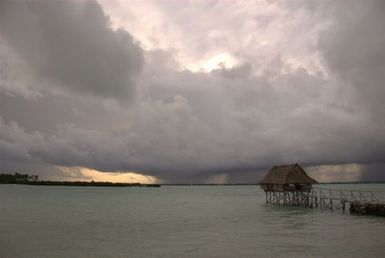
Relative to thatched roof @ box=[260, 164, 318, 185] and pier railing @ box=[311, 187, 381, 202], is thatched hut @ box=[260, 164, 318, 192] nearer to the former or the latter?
thatched roof @ box=[260, 164, 318, 185]

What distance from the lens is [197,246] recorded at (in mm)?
24406

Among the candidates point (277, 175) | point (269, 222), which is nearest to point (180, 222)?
point (269, 222)

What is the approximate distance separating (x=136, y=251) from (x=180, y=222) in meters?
15.7

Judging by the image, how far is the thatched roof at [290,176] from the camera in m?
54.9

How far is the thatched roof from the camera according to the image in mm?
54938

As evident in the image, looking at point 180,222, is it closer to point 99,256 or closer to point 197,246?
point 197,246

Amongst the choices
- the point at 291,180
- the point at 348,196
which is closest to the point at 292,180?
the point at 291,180

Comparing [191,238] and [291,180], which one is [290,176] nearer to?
[291,180]

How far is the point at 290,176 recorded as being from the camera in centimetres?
5522

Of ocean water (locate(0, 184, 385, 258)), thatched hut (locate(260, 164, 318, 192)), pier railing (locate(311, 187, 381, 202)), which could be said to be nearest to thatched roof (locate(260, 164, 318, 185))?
thatched hut (locate(260, 164, 318, 192))

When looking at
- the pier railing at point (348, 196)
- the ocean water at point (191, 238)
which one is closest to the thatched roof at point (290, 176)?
the pier railing at point (348, 196)

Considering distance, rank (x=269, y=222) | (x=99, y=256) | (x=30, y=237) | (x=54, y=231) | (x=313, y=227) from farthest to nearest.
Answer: (x=269, y=222) → (x=313, y=227) → (x=54, y=231) → (x=30, y=237) → (x=99, y=256)

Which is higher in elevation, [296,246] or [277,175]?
[277,175]

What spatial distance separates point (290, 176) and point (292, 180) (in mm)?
642
